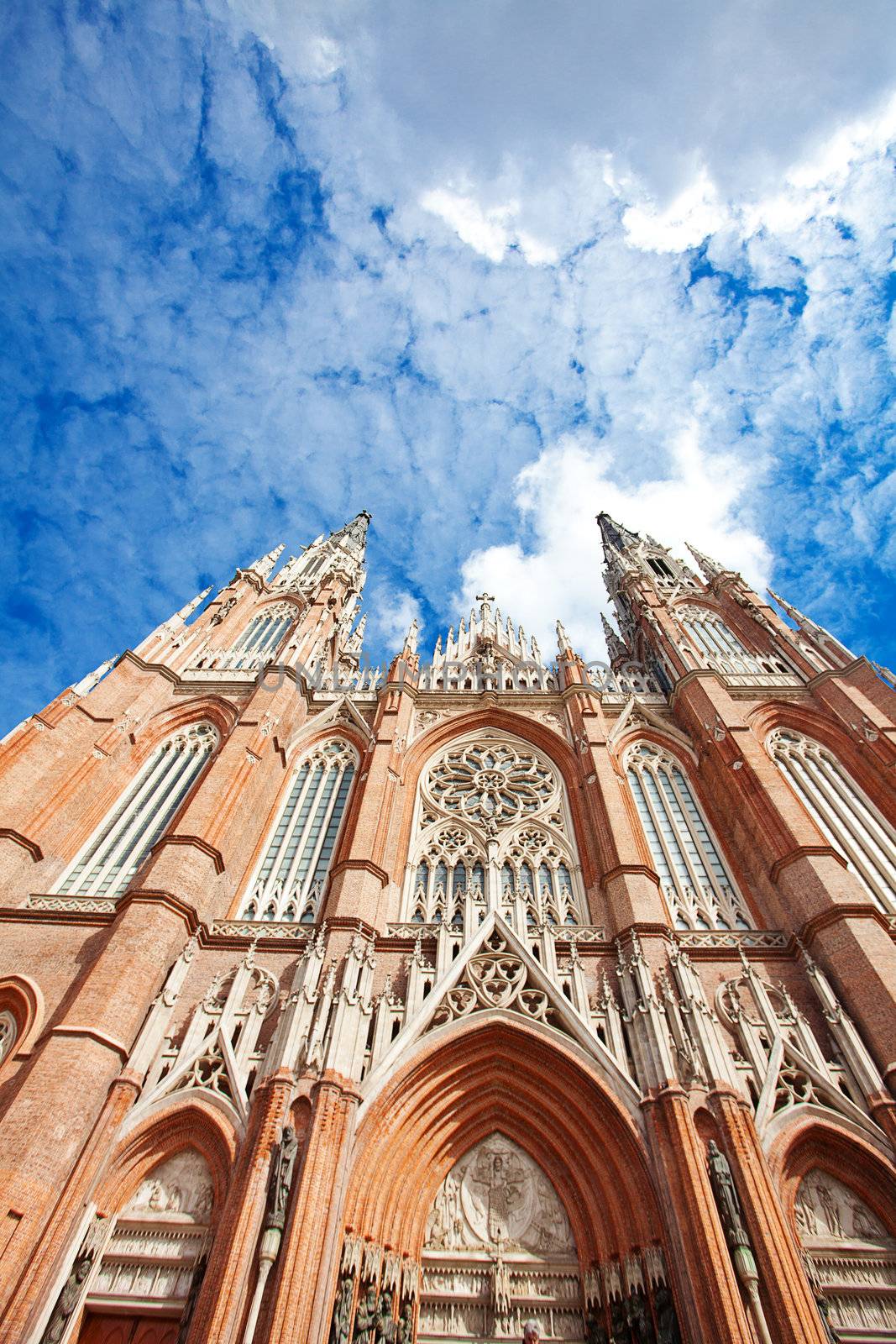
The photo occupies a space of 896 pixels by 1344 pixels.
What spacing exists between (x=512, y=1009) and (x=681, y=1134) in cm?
310

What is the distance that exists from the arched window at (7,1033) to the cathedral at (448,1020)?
0.06 meters

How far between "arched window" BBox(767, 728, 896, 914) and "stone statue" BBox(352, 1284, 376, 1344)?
11.1m

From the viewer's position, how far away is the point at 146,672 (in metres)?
20.8

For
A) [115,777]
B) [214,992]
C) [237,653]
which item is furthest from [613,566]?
[214,992]

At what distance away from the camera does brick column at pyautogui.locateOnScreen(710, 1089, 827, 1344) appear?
314 inches

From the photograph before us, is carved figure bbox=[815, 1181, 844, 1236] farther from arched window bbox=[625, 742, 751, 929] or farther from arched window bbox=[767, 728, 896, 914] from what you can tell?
arched window bbox=[767, 728, 896, 914]

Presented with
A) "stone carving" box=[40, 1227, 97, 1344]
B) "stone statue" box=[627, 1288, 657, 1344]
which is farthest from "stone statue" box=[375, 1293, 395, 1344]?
"stone carving" box=[40, 1227, 97, 1344]

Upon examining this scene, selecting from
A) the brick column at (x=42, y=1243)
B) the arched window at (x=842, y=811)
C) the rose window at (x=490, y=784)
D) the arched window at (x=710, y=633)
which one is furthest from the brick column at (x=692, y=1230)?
the arched window at (x=710, y=633)

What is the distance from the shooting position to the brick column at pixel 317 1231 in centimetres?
798

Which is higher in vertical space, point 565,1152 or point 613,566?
point 613,566

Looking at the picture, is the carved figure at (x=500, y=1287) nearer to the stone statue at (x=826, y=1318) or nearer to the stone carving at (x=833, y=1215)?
the stone statue at (x=826, y=1318)

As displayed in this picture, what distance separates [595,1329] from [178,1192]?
18.9ft

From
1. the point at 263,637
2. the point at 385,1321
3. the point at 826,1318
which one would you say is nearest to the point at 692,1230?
the point at 826,1318

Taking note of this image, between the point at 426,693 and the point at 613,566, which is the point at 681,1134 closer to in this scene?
the point at 426,693
